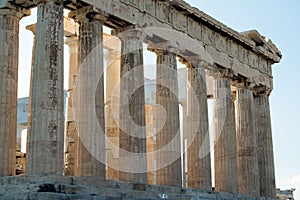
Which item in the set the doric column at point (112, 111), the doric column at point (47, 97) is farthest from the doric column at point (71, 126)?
the doric column at point (47, 97)

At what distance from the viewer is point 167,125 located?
34.5 m

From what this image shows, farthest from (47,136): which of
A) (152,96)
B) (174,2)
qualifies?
(152,96)

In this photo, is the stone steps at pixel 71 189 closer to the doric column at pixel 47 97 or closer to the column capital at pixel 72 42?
the doric column at pixel 47 97

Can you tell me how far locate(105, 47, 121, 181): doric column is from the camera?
3796 cm

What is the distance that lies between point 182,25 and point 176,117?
5.87 metres

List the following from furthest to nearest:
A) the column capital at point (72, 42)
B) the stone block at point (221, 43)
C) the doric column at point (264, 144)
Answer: the doric column at point (264, 144)
the stone block at point (221, 43)
the column capital at point (72, 42)

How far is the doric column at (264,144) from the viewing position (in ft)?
144

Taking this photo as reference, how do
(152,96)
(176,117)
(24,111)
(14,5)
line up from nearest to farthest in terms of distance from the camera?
(14,5) < (176,117) < (24,111) < (152,96)

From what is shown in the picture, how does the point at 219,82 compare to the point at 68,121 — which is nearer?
the point at 68,121

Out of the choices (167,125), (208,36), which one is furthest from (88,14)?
(208,36)

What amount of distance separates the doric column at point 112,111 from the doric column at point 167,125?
4102 mm

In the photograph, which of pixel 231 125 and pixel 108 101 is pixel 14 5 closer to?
pixel 108 101

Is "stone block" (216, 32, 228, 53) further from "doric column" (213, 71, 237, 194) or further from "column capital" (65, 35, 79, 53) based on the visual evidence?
"column capital" (65, 35, 79, 53)

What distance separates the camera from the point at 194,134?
3716 centimetres
